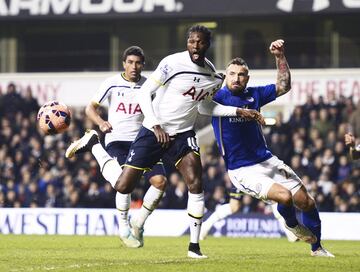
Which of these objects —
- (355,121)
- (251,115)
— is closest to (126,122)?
(251,115)

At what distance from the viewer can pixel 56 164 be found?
26281 mm

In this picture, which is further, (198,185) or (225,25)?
(225,25)

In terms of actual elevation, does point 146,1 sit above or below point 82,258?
above

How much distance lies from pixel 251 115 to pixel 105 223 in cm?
952

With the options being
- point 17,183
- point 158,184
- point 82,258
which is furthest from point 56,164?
point 82,258

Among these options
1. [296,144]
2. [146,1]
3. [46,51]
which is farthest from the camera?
[46,51]

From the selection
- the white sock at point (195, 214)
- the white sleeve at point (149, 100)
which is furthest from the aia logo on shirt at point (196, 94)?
the white sock at point (195, 214)

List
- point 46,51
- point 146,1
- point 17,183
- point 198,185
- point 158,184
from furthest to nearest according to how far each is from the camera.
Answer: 1. point 46,51
2. point 146,1
3. point 17,183
4. point 158,184
5. point 198,185

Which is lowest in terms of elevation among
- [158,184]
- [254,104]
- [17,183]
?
[17,183]

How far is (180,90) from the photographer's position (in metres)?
12.7

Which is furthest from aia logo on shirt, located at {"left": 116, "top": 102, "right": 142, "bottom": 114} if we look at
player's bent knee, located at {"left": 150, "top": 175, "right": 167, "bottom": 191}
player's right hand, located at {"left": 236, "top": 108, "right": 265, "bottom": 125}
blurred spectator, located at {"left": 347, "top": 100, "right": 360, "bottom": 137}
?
blurred spectator, located at {"left": 347, "top": 100, "right": 360, "bottom": 137}

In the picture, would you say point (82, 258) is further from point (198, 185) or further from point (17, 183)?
point (17, 183)

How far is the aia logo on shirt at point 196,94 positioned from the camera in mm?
12672

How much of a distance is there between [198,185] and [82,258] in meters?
1.66
